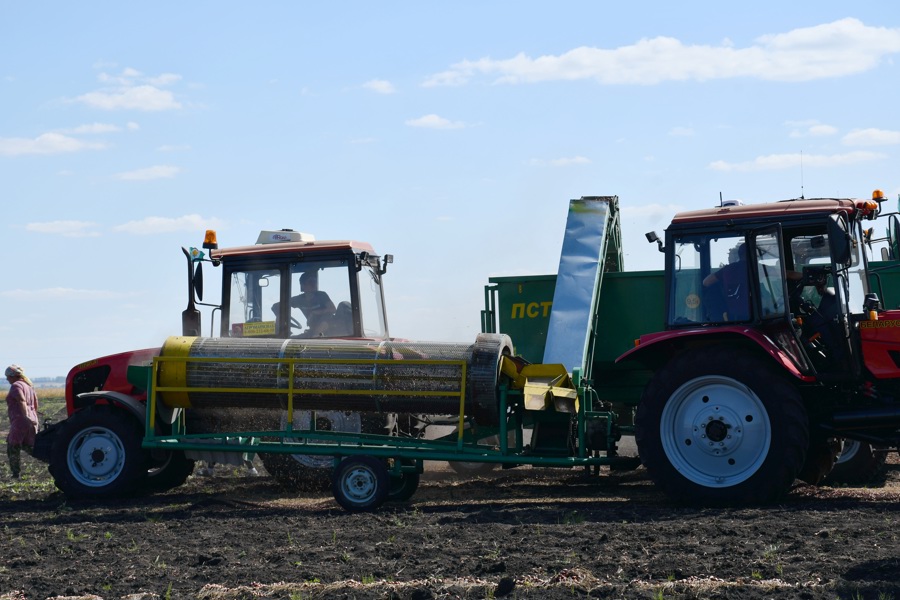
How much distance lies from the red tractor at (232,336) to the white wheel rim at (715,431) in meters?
3.08

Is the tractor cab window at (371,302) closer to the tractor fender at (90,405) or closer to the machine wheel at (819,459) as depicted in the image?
the tractor fender at (90,405)

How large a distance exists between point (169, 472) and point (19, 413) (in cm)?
302

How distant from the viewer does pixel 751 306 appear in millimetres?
9531

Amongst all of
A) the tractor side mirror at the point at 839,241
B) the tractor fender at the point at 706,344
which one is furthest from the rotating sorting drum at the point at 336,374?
the tractor side mirror at the point at 839,241

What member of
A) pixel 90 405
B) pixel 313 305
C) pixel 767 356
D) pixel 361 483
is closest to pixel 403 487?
pixel 361 483

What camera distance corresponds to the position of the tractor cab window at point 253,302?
11.9 m

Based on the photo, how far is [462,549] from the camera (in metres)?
7.64

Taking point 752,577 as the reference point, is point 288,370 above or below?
above

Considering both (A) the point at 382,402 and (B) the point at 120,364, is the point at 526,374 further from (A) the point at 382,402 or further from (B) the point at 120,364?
(B) the point at 120,364

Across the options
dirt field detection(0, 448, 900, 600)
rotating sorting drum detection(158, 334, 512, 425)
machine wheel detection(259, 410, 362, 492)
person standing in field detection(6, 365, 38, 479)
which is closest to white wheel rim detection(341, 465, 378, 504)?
dirt field detection(0, 448, 900, 600)

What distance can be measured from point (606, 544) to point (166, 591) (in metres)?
2.94

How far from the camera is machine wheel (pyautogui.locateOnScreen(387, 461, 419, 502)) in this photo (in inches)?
419

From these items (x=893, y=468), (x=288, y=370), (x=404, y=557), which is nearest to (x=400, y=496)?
(x=288, y=370)

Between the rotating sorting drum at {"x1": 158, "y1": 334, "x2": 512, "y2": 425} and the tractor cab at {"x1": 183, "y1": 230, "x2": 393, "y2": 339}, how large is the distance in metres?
0.97
